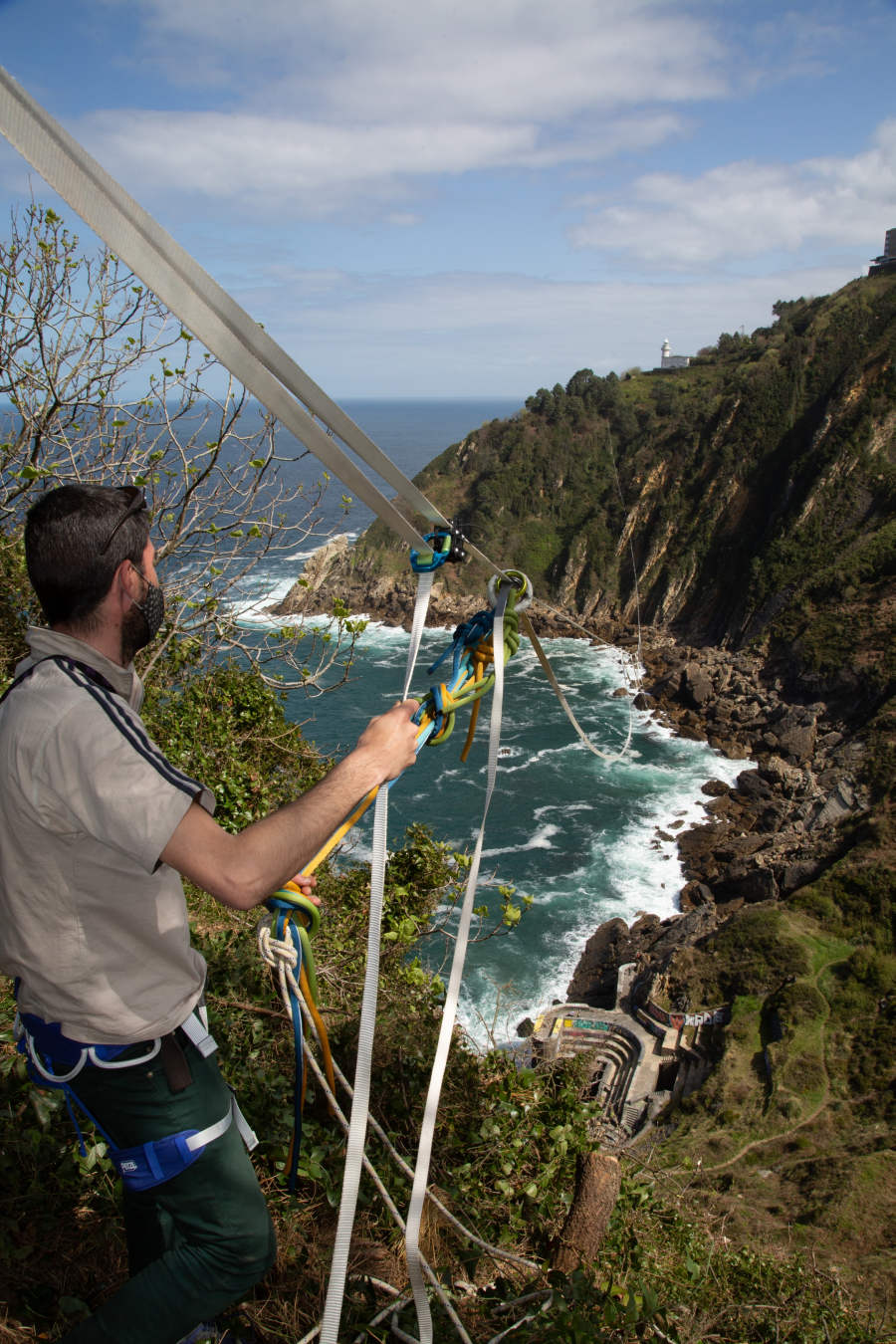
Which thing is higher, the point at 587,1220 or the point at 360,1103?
the point at 360,1103

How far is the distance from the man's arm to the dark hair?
0.55 meters

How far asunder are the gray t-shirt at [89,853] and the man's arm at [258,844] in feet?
0.17

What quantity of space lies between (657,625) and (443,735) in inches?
2540

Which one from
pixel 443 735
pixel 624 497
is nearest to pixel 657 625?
pixel 624 497

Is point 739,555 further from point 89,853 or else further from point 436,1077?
point 89,853

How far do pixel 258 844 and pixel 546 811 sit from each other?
34818 millimetres

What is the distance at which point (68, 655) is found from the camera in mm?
1731

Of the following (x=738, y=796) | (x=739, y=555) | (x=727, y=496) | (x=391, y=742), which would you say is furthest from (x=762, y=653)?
(x=391, y=742)

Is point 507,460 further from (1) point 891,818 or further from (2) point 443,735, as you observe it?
(2) point 443,735

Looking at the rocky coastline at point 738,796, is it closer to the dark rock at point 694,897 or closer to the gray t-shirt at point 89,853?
the dark rock at point 694,897

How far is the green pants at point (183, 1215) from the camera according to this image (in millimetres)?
1982

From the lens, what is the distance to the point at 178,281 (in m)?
1.60

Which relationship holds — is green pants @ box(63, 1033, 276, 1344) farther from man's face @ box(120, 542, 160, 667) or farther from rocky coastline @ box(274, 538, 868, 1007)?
rocky coastline @ box(274, 538, 868, 1007)

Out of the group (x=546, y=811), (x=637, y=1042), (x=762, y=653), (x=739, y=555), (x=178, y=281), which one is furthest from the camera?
(x=739, y=555)
